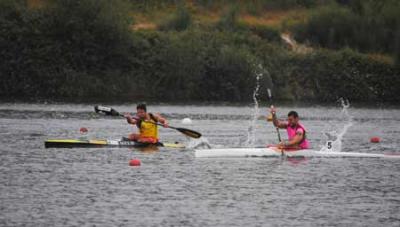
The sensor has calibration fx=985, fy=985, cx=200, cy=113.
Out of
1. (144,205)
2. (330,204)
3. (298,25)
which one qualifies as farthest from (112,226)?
(298,25)

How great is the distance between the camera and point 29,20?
69188 millimetres

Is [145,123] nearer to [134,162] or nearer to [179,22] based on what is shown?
[134,162]

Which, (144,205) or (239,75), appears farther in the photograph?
(239,75)

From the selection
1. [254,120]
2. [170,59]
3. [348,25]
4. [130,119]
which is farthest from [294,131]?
[348,25]

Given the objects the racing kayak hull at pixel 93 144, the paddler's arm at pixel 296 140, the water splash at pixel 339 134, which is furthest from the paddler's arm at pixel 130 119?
the water splash at pixel 339 134

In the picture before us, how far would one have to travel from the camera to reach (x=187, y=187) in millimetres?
27062

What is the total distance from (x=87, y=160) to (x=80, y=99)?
33611mm

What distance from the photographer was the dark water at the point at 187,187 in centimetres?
2292

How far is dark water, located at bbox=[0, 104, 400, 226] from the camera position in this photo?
2292 centimetres

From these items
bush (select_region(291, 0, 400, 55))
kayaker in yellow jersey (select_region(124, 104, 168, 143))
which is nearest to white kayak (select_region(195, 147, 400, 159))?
kayaker in yellow jersey (select_region(124, 104, 168, 143))

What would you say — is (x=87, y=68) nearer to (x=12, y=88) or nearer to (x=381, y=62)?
(x=12, y=88)

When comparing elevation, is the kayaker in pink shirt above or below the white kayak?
above

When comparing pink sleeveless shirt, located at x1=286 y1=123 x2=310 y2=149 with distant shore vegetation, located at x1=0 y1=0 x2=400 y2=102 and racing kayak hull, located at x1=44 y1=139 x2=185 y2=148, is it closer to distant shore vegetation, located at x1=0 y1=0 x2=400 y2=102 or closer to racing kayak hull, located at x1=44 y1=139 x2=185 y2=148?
racing kayak hull, located at x1=44 y1=139 x2=185 y2=148

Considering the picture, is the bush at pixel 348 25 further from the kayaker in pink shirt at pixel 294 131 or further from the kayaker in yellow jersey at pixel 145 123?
the kayaker in pink shirt at pixel 294 131
